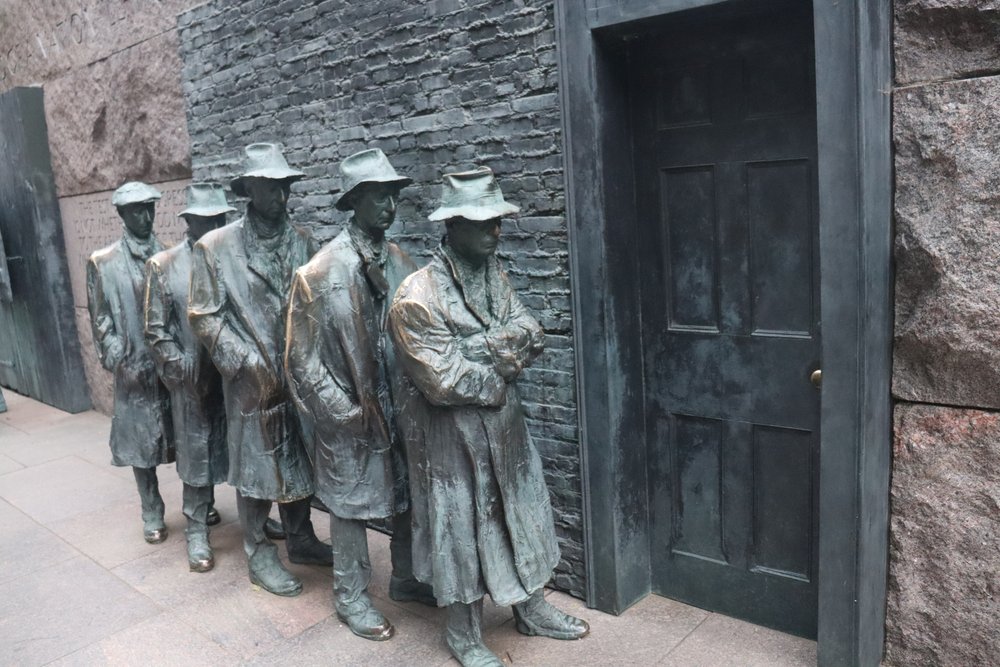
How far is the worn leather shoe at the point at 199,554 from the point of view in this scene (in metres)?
5.13

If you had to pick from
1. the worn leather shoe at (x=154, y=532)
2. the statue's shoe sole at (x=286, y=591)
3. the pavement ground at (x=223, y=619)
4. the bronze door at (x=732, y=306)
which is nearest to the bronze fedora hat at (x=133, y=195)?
the worn leather shoe at (x=154, y=532)

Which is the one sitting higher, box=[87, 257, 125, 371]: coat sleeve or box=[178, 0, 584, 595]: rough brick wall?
box=[178, 0, 584, 595]: rough brick wall

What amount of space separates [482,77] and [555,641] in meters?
2.76

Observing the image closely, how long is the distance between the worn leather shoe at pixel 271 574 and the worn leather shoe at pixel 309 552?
0.24 m

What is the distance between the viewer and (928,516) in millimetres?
3430

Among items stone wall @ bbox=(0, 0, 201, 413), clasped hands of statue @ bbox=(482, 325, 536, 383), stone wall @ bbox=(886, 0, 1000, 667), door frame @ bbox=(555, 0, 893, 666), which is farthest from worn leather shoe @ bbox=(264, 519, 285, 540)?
stone wall @ bbox=(886, 0, 1000, 667)

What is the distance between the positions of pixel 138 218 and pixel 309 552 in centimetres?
233

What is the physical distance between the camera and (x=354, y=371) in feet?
13.2

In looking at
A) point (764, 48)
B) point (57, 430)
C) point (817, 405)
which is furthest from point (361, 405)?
point (57, 430)

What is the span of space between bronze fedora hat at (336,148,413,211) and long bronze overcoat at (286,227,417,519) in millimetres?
247

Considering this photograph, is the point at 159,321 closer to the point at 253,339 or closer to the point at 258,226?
the point at 253,339

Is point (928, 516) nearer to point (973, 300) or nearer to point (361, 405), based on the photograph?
point (973, 300)

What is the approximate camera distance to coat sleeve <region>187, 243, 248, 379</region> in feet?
15.0

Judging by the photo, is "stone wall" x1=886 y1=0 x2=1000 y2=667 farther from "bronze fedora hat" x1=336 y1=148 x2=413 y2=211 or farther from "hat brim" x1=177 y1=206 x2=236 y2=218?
"hat brim" x1=177 y1=206 x2=236 y2=218
